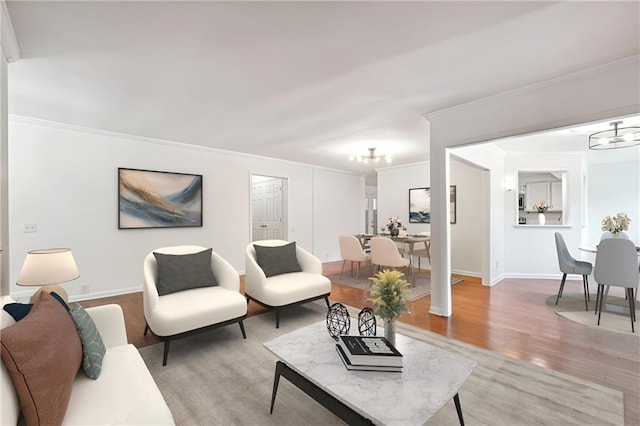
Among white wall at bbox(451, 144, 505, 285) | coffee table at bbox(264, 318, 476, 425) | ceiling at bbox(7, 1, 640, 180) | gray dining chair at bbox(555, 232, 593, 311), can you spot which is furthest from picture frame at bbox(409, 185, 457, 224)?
coffee table at bbox(264, 318, 476, 425)

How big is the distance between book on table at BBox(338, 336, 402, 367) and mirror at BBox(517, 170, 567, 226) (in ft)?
17.5

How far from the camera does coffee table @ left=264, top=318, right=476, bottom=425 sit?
123cm

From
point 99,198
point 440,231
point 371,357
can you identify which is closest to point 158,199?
point 99,198

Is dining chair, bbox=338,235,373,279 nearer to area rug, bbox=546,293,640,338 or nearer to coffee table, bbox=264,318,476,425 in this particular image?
area rug, bbox=546,293,640,338

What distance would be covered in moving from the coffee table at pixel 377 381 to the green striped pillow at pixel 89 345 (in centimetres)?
88

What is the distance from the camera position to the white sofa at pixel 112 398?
1000 mm

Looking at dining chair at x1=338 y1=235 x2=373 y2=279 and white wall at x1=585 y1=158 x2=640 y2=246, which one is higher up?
white wall at x1=585 y1=158 x2=640 y2=246

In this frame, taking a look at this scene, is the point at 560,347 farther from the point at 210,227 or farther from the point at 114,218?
the point at 114,218

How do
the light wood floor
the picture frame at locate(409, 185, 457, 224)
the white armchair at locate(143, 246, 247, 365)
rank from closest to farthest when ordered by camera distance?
the light wood floor, the white armchair at locate(143, 246, 247, 365), the picture frame at locate(409, 185, 457, 224)

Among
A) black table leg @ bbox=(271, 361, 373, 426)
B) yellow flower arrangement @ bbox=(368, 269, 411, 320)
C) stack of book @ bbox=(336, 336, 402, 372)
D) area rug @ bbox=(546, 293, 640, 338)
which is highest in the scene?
yellow flower arrangement @ bbox=(368, 269, 411, 320)

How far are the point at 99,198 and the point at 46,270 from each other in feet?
7.85

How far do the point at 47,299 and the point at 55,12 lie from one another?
5.43 ft

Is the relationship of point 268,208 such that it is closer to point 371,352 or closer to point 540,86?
point 540,86

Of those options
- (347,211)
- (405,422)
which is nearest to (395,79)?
(405,422)
